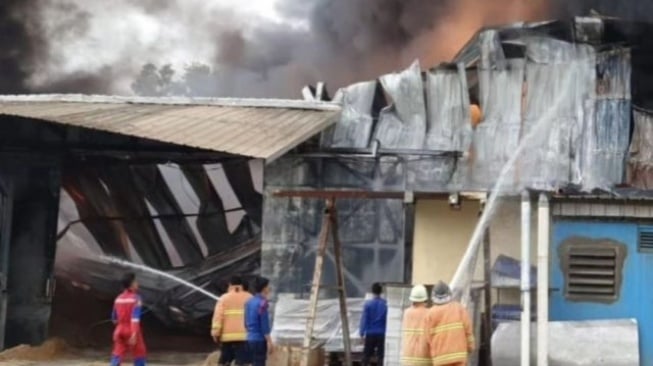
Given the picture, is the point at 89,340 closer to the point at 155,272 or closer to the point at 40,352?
the point at 155,272

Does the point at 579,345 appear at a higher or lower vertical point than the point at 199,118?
lower

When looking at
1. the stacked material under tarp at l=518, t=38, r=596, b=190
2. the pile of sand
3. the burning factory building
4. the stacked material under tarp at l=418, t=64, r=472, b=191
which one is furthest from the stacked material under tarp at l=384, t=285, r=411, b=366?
the pile of sand

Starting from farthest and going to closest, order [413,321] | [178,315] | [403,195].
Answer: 1. [178,315]
2. [403,195]
3. [413,321]

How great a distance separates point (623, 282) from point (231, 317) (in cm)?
392

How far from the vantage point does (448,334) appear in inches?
324

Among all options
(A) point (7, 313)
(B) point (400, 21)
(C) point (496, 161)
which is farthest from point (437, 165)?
(B) point (400, 21)

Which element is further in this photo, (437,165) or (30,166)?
(30,166)

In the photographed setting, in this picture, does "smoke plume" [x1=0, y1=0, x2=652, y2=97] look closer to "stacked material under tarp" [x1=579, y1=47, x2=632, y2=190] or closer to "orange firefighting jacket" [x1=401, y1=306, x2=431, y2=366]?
"stacked material under tarp" [x1=579, y1=47, x2=632, y2=190]

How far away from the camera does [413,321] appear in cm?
847

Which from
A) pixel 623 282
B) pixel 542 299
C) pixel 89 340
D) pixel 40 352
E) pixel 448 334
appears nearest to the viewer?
pixel 448 334

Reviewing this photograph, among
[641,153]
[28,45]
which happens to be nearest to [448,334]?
[641,153]

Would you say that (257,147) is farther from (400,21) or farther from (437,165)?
(400,21)

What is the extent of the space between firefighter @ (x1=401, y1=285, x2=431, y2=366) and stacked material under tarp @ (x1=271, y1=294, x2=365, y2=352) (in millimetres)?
4626

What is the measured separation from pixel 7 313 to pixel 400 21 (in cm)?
1002
